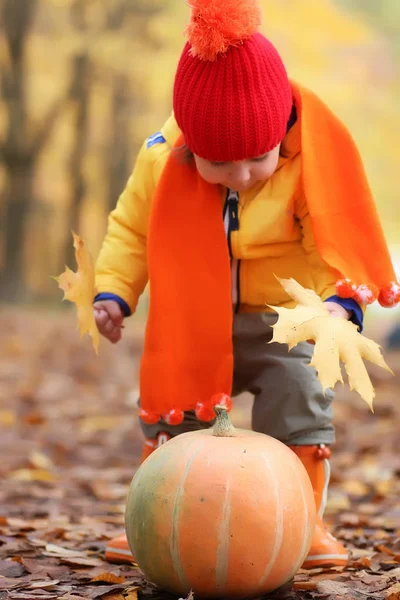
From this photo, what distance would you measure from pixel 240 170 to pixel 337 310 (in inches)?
18.6

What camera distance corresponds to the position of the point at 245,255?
284 centimetres

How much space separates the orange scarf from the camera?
2.78 meters

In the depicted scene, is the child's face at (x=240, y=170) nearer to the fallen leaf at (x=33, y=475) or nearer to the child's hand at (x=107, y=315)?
the child's hand at (x=107, y=315)

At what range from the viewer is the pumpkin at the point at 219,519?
2180mm

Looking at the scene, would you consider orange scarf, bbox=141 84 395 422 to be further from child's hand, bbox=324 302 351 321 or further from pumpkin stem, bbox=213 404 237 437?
pumpkin stem, bbox=213 404 237 437

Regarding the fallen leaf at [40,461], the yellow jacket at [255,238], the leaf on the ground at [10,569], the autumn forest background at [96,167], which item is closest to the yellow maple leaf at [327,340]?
the yellow jacket at [255,238]

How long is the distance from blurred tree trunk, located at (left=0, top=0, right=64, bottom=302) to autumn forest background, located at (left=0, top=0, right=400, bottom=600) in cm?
2

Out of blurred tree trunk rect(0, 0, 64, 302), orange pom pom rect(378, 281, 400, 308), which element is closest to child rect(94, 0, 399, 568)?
orange pom pom rect(378, 281, 400, 308)

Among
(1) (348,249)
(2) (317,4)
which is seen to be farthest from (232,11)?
(2) (317,4)

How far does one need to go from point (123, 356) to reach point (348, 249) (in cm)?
597

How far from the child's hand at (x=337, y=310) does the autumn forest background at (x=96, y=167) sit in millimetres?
2189

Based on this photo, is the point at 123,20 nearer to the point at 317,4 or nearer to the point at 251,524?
the point at 317,4

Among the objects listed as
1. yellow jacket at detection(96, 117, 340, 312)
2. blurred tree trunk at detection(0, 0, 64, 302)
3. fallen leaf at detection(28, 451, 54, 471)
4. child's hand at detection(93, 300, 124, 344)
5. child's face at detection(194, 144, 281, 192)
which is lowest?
fallen leaf at detection(28, 451, 54, 471)

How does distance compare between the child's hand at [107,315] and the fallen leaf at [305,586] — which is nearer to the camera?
the fallen leaf at [305,586]
